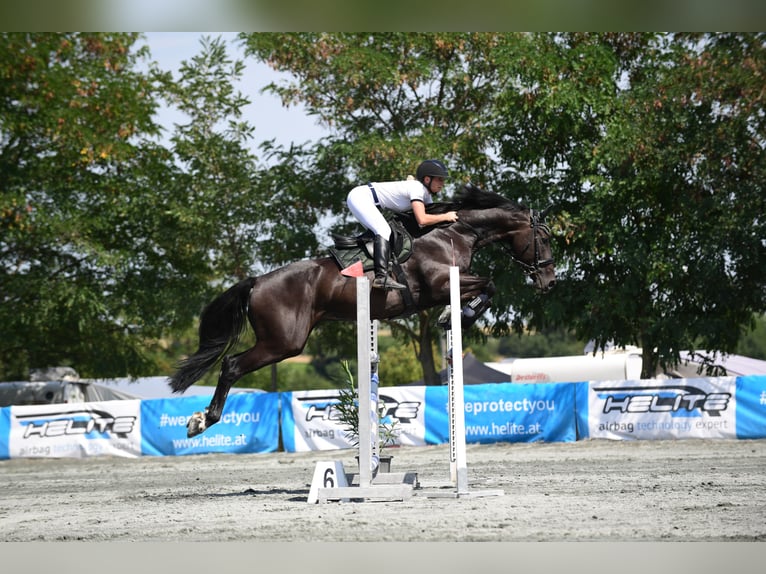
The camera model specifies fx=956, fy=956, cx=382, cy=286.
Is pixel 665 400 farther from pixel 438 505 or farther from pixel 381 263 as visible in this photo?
pixel 438 505

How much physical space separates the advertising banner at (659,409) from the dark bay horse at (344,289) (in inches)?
302

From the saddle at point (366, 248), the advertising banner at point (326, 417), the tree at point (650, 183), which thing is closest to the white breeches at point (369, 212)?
the saddle at point (366, 248)

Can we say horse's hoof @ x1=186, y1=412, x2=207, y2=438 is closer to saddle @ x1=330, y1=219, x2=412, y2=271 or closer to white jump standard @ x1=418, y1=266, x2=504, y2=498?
saddle @ x1=330, y1=219, x2=412, y2=271

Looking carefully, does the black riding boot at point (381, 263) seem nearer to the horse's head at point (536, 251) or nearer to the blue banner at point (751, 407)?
the horse's head at point (536, 251)

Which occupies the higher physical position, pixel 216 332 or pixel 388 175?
pixel 388 175

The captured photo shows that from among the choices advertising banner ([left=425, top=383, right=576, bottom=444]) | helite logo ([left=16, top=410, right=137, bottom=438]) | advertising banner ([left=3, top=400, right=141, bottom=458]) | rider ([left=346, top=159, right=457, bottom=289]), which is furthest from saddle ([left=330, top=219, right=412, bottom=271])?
helite logo ([left=16, top=410, right=137, bottom=438])

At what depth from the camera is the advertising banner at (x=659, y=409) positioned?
14672 mm

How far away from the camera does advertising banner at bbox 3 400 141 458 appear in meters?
16.5

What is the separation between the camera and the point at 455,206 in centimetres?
809

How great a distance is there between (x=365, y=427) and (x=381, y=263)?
1459mm

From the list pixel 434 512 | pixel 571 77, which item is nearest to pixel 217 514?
pixel 434 512

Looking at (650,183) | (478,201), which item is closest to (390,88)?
(650,183)

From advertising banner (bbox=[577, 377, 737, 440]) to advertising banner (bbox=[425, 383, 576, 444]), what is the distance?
11.6 inches

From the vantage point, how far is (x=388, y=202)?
7.58 meters
